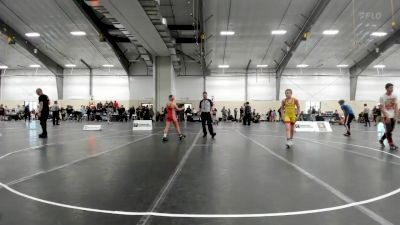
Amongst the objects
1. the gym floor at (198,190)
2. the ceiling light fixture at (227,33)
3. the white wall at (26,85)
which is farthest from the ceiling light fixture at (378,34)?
the white wall at (26,85)

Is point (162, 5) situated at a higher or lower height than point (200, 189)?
higher

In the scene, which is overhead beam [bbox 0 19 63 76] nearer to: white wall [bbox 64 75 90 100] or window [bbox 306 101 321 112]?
white wall [bbox 64 75 90 100]

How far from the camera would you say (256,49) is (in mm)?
34344

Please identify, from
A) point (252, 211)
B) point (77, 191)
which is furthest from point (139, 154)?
point (252, 211)

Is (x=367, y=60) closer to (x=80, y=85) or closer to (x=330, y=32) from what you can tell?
(x=330, y=32)

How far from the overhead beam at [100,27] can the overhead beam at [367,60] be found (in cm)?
2543

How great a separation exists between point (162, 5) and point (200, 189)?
21.2 metres

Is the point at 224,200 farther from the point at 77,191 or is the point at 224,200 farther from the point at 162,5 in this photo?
the point at 162,5

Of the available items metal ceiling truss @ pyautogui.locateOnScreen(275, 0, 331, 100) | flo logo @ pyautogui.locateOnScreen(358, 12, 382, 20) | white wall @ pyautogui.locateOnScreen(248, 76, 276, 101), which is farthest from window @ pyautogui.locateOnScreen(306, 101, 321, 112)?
flo logo @ pyautogui.locateOnScreen(358, 12, 382, 20)

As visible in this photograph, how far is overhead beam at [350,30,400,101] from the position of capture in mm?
29578

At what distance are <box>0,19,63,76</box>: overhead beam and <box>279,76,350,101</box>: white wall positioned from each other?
27844 mm

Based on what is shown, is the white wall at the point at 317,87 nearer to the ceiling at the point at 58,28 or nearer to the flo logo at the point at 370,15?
the flo logo at the point at 370,15

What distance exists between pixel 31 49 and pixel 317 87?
1290 inches

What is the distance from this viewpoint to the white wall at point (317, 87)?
41.4m
